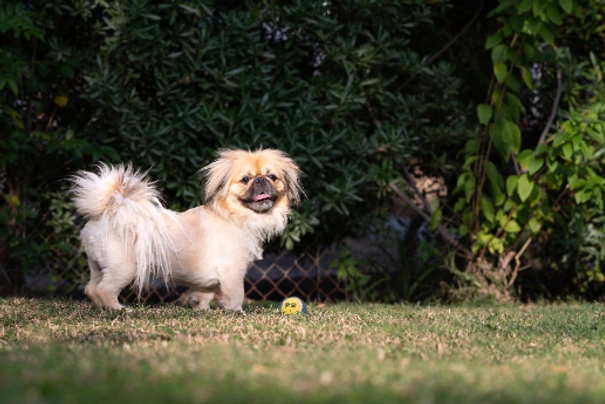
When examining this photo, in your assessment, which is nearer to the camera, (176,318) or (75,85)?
(176,318)

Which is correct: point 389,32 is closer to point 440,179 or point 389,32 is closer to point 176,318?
point 440,179

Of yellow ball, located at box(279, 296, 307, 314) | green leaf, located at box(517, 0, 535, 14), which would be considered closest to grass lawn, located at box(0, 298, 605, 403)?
yellow ball, located at box(279, 296, 307, 314)

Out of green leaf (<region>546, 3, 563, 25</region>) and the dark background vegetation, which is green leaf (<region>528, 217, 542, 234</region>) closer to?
the dark background vegetation

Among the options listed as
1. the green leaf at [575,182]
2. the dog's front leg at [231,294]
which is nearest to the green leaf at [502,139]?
the green leaf at [575,182]

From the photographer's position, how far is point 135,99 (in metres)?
6.00

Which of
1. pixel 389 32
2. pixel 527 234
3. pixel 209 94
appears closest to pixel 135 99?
pixel 209 94

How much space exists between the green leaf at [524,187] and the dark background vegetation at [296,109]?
0.62 feet

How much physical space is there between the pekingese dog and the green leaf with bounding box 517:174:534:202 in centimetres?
191

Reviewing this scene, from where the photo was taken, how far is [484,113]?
6.05 metres

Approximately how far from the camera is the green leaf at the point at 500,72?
5.95m

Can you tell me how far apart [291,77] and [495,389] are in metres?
4.33

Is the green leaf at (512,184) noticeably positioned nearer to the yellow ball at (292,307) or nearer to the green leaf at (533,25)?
the green leaf at (533,25)

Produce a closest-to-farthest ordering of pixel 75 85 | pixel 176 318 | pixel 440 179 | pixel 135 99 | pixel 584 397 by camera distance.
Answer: pixel 584 397 < pixel 176 318 < pixel 135 99 < pixel 75 85 < pixel 440 179

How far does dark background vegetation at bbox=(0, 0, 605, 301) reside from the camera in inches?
237
